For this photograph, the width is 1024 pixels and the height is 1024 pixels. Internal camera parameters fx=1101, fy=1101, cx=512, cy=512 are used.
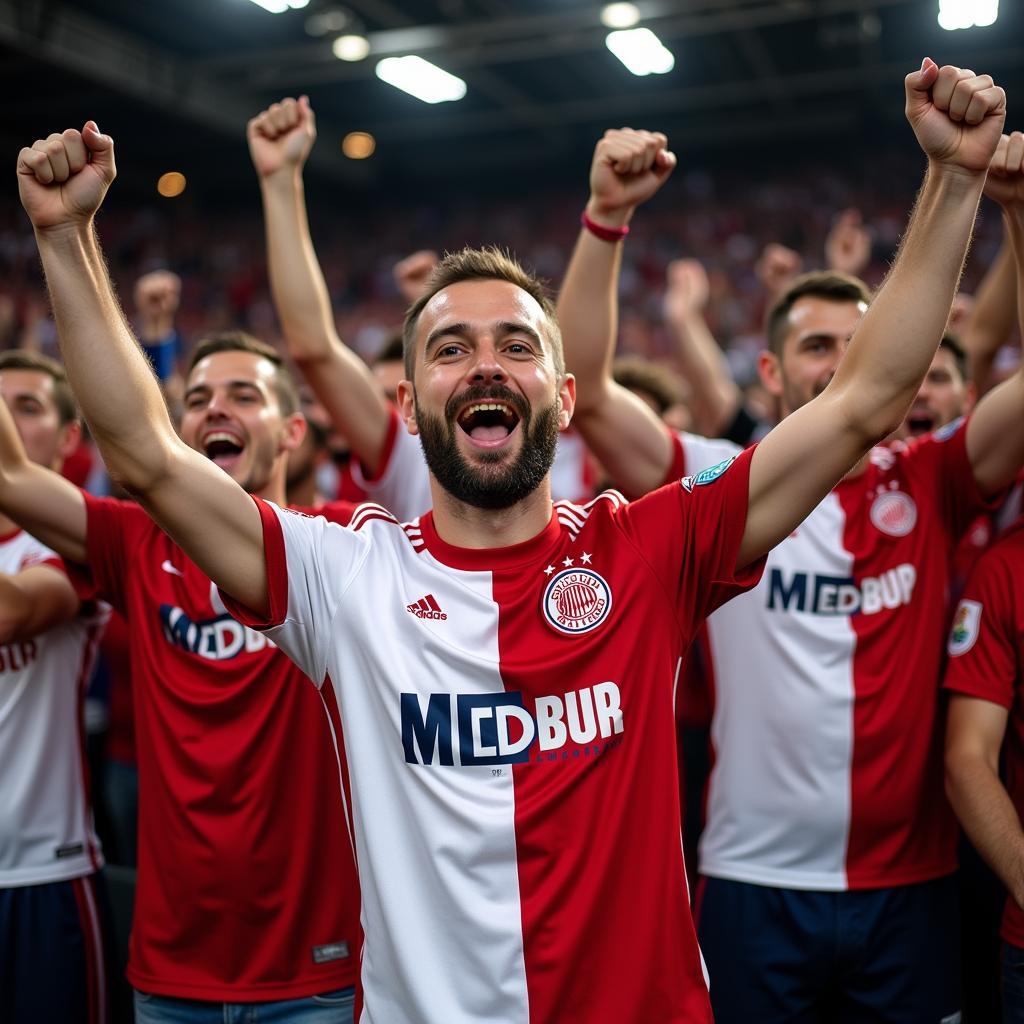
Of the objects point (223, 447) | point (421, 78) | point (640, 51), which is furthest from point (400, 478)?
point (421, 78)

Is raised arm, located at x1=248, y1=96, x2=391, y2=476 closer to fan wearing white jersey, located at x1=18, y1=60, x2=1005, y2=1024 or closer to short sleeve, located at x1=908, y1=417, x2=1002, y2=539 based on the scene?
fan wearing white jersey, located at x1=18, y1=60, x2=1005, y2=1024

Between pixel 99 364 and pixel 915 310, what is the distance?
1.38 metres

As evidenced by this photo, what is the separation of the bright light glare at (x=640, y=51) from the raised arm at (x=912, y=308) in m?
9.22

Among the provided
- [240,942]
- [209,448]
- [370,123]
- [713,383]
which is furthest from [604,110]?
[240,942]

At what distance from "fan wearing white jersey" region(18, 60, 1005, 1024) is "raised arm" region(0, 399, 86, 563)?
86 centimetres

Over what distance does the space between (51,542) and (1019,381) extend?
2.28 m

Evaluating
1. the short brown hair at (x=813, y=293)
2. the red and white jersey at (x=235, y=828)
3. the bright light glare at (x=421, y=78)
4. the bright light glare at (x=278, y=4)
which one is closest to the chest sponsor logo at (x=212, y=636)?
the red and white jersey at (x=235, y=828)

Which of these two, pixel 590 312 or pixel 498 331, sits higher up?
pixel 590 312

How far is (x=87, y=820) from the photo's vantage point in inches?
115

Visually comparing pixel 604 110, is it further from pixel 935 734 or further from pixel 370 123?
pixel 935 734

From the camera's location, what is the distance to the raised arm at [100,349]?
1812 millimetres

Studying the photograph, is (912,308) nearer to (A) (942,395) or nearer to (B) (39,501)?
(A) (942,395)

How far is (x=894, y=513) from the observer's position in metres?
2.77

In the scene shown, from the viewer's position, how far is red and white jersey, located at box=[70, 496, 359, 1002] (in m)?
2.40
